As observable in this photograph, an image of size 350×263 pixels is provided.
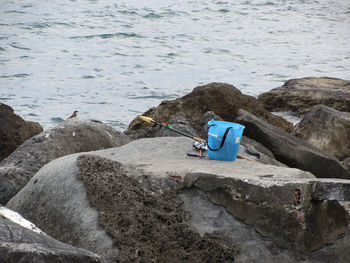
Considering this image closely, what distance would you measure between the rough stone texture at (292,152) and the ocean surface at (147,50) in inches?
223

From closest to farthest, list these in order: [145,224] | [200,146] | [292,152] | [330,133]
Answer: [145,224]
[200,146]
[292,152]
[330,133]

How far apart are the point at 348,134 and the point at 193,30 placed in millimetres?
16393

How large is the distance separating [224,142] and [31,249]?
8.08 ft

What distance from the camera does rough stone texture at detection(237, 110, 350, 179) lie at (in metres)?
6.36

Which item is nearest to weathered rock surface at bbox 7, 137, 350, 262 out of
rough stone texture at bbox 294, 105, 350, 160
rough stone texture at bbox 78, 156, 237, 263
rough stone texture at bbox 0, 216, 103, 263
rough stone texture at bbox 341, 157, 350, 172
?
rough stone texture at bbox 78, 156, 237, 263

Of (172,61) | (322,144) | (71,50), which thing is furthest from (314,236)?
Answer: (71,50)

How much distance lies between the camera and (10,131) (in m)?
6.95

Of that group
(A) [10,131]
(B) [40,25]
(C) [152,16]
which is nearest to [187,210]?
(A) [10,131]

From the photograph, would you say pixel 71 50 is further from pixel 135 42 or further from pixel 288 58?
pixel 288 58

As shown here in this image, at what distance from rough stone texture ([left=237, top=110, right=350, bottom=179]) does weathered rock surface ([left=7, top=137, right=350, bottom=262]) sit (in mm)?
2068

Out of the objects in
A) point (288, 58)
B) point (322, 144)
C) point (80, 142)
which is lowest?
point (288, 58)

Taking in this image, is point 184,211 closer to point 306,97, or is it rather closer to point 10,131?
point 10,131

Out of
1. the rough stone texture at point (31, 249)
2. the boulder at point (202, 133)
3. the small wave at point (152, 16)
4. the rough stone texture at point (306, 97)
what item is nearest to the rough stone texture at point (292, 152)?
the boulder at point (202, 133)

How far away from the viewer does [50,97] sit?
47.2 ft
